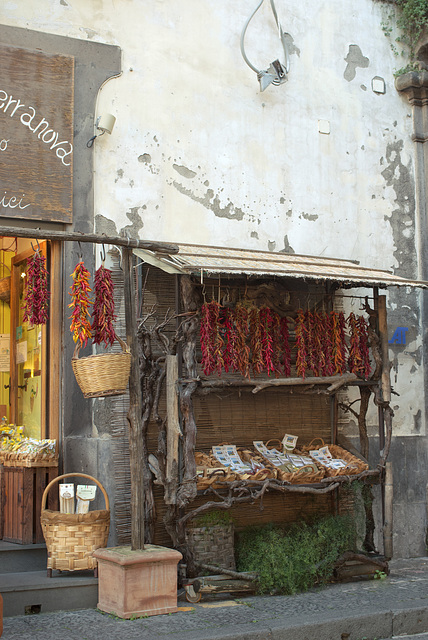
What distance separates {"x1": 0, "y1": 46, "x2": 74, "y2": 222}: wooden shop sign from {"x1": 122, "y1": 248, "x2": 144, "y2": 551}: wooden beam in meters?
1.46

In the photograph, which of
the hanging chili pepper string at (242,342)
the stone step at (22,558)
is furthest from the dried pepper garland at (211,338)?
the stone step at (22,558)

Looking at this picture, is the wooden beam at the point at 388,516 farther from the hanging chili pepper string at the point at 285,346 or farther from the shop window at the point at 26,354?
the shop window at the point at 26,354

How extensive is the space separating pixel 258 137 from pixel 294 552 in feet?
15.5

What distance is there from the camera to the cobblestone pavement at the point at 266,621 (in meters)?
5.57

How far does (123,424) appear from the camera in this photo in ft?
24.1

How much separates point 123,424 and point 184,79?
3932 millimetres

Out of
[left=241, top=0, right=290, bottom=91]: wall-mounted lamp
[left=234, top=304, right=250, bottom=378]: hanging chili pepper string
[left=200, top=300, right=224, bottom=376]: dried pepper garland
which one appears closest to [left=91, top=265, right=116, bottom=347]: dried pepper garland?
[left=200, top=300, right=224, bottom=376]: dried pepper garland

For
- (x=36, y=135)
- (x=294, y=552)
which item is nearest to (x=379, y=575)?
(x=294, y=552)

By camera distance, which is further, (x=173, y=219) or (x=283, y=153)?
(x=283, y=153)

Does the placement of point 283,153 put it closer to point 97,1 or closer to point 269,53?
point 269,53

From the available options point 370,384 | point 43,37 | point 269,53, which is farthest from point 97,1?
point 370,384

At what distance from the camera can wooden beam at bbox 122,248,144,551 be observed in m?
6.28

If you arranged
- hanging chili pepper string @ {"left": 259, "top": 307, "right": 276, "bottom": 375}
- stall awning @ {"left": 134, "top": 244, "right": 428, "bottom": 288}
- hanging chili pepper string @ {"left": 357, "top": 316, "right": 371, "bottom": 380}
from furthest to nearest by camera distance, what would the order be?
hanging chili pepper string @ {"left": 357, "top": 316, "right": 371, "bottom": 380} < hanging chili pepper string @ {"left": 259, "top": 307, "right": 276, "bottom": 375} < stall awning @ {"left": 134, "top": 244, "right": 428, "bottom": 288}

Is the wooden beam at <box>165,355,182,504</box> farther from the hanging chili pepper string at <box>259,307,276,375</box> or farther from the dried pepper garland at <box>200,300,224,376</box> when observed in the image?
the hanging chili pepper string at <box>259,307,276,375</box>
